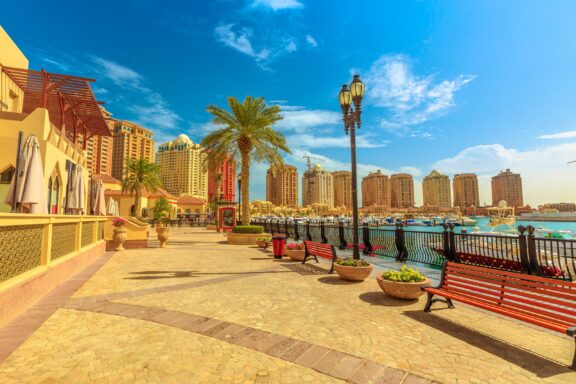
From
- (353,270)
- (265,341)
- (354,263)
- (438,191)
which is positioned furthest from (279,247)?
(438,191)

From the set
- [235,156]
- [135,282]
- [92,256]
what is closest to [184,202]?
[235,156]

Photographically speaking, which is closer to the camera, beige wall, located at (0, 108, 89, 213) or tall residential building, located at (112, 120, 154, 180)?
beige wall, located at (0, 108, 89, 213)

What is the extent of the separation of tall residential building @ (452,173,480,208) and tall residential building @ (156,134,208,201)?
145 meters

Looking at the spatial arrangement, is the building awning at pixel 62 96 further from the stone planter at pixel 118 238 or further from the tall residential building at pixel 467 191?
the tall residential building at pixel 467 191

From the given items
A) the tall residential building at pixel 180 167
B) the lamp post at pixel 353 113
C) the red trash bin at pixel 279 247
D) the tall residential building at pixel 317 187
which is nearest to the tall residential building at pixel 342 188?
the tall residential building at pixel 317 187

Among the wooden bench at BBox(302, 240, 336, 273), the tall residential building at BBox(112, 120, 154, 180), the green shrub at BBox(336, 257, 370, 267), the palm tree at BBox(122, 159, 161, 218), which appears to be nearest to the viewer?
the green shrub at BBox(336, 257, 370, 267)

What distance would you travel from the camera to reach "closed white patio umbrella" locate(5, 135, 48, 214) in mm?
7219

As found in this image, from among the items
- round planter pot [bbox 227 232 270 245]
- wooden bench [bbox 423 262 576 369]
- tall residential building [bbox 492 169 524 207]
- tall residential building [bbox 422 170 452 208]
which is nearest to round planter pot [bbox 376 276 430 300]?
wooden bench [bbox 423 262 576 369]

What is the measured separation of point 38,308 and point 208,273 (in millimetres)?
4178

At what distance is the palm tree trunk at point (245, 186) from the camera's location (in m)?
19.6

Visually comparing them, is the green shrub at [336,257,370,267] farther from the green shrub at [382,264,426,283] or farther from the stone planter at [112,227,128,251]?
the stone planter at [112,227,128,251]

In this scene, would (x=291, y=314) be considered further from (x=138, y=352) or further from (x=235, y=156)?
(x=235, y=156)

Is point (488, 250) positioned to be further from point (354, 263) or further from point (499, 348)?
point (499, 348)

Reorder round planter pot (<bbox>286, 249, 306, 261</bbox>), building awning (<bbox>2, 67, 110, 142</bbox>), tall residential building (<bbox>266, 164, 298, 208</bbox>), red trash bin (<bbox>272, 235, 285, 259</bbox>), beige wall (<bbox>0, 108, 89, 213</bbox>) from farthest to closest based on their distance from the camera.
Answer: tall residential building (<bbox>266, 164, 298, 208</bbox>) → building awning (<bbox>2, 67, 110, 142</bbox>) → beige wall (<bbox>0, 108, 89, 213</bbox>) → red trash bin (<bbox>272, 235, 285, 259</bbox>) → round planter pot (<bbox>286, 249, 306, 261</bbox>)
